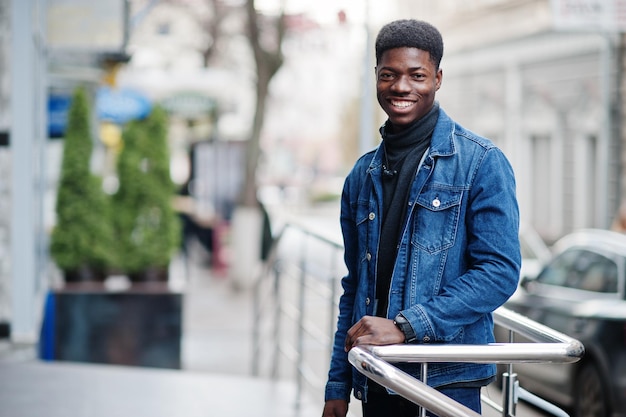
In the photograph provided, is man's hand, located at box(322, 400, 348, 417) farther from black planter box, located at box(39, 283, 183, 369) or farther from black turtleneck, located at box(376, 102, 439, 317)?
black planter box, located at box(39, 283, 183, 369)

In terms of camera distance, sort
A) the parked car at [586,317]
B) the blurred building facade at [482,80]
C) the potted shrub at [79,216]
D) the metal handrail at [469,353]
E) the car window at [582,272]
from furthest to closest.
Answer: the blurred building facade at [482,80] → the potted shrub at [79,216] → the car window at [582,272] → the parked car at [586,317] → the metal handrail at [469,353]

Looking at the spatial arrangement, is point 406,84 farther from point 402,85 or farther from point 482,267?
point 482,267

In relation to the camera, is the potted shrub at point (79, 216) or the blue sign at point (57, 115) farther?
the blue sign at point (57, 115)

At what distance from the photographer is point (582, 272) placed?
8875 mm

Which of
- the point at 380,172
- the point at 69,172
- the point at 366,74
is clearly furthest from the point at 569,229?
the point at 380,172

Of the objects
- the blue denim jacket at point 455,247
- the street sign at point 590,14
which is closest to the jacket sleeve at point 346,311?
the blue denim jacket at point 455,247

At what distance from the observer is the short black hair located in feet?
9.36

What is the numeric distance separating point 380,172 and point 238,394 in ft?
13.6

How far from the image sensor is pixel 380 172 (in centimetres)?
296

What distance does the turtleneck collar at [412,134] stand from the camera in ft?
9.55

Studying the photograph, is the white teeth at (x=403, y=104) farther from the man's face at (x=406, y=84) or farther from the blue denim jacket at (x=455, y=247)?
the blue denim jacket at (x=455, y=247)

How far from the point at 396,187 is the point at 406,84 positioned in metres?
0.28

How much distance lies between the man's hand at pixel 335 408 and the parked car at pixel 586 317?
15.8 ft

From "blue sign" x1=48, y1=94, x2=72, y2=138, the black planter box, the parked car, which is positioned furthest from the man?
"blue sign" x1=48, y1=94, x2=72, y2=138
